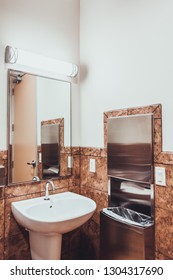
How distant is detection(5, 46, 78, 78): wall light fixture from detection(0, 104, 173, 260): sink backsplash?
0.56 metres

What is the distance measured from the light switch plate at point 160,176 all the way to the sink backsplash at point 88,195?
0.07 feet

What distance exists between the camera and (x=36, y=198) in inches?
69.4

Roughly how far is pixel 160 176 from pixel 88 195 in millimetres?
828

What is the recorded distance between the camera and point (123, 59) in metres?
1.69

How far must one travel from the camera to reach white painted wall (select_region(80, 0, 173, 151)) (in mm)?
1396

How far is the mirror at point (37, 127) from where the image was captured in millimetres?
1670

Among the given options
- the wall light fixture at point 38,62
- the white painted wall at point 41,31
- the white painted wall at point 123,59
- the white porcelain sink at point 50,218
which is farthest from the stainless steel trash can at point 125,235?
the wall light fixture at point 38,62

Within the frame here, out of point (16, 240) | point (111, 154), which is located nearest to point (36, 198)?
point (16, 240)

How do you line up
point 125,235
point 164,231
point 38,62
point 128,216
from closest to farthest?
point 164,231 < point 125,235 < point 128,216 < point 38,62

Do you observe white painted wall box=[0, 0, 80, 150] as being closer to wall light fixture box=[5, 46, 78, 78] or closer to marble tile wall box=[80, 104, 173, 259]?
wall light fixture box=[5, 46, 78, 78]

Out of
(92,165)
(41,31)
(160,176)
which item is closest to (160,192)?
(160,176)

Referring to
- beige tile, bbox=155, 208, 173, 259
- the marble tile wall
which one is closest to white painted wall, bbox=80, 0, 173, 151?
the marble tile wall

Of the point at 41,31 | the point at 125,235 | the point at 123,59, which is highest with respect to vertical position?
the point at 41,31

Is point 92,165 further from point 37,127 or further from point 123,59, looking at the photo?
point 123,59
